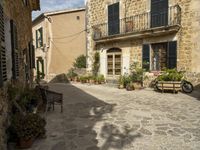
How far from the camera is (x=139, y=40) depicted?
12672mm

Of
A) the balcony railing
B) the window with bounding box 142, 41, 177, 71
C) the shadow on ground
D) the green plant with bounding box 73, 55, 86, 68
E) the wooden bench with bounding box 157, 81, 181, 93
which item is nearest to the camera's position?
the shadow on ground

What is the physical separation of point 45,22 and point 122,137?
16.0 metres

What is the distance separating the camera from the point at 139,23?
12.6m

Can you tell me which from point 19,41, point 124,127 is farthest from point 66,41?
point 124,127

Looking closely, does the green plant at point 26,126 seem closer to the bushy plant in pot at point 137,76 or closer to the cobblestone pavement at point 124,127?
the cobblestone pavement at point 124,127

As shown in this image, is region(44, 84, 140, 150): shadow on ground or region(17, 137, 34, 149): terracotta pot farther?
region(44, 84, 140, 150): shadow on ground

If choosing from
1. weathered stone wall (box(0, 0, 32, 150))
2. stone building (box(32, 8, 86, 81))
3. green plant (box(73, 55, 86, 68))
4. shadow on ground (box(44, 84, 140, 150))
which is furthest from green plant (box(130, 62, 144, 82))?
stone building (box(32, 8, 86, 81))

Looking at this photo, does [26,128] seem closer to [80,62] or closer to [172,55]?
[172,55]

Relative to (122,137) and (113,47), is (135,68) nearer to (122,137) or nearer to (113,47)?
(113,47)

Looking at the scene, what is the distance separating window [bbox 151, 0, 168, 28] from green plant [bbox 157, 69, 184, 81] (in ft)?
8.77

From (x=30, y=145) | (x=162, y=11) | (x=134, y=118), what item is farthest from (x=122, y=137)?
(x=162, y=11)

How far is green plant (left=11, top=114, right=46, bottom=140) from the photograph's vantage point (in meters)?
3.83

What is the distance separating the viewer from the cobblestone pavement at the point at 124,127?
4066mm

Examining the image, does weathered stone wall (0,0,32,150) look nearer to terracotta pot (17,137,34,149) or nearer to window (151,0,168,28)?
terracotta pot (17,137,34,149)
